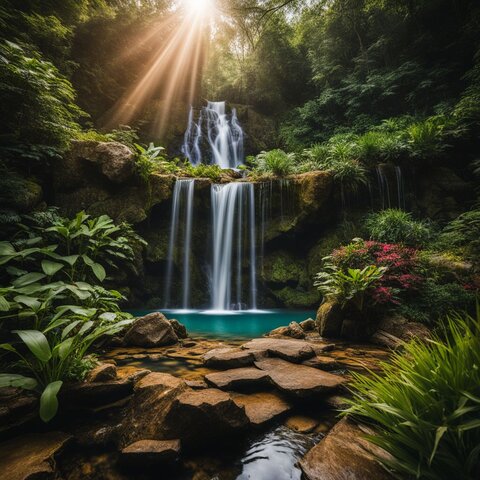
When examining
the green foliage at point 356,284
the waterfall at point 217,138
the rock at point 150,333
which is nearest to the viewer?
the rock at point 150,333

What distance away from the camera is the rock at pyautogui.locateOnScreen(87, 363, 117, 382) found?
239cm

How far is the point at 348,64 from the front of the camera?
16781mm

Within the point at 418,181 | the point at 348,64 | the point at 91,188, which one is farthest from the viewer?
the point at 348,64

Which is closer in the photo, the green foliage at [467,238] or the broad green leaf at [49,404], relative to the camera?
the broad green leaf at [49,404]

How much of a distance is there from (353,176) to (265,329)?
635cm

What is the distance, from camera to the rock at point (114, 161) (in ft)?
27.5

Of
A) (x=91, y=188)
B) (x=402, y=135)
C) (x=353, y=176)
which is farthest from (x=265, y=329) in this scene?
(x=402, y=135)

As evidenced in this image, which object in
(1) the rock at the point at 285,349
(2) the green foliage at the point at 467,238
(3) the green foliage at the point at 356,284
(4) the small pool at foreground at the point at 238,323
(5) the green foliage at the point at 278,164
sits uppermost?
(5) the green foliage at the point at 278,164

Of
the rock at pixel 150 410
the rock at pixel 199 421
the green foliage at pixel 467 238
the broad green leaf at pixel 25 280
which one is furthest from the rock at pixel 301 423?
the green foliage at pixel 467 238

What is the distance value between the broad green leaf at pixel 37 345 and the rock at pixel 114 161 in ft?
24.3

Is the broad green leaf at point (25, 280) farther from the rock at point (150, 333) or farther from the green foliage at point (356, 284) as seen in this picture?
the green foliage at point (356, 284)

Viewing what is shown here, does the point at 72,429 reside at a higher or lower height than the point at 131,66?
lower

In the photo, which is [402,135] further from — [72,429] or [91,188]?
[72,429]

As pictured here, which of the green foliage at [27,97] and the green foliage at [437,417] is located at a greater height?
the green foliage at [27,97]
